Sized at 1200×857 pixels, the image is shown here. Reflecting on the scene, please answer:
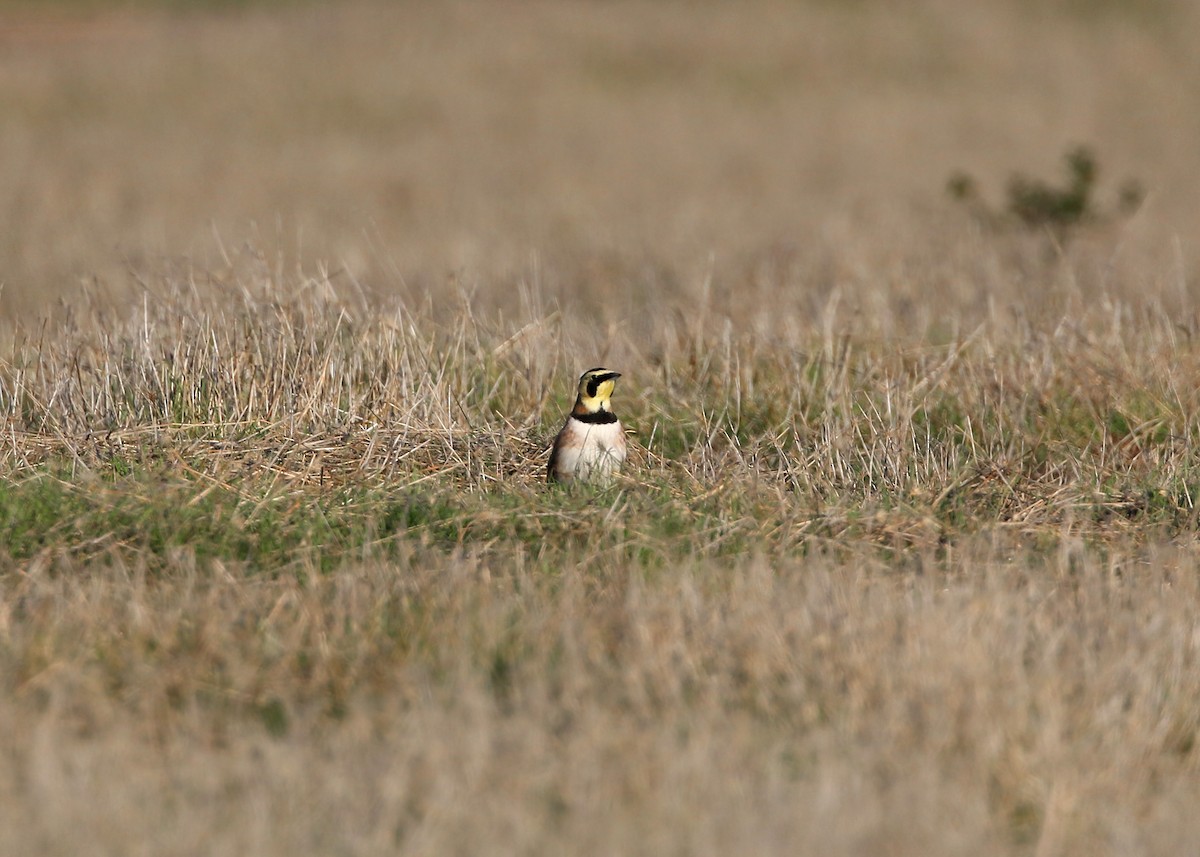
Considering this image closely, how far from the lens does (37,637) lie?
4508 mm

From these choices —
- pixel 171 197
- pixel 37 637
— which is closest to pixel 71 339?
pixel 37 637

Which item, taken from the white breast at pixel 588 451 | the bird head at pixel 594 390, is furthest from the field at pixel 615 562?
the bird head at pixel 594 390

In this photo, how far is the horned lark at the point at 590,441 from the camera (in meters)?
6.12

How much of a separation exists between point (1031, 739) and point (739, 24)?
29313mm

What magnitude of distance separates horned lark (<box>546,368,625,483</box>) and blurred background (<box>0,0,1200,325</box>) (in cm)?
249

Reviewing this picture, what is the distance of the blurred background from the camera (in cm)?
1348

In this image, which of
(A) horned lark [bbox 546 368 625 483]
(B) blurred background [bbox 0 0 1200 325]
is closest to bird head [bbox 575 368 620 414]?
(A) horned lark [bbox 546 368 625 483]

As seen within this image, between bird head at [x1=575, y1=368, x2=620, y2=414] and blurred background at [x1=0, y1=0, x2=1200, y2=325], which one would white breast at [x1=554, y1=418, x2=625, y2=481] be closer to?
bird head at [x1=575, y1=368, x2=620, y2=414]

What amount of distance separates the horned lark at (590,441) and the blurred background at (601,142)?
8.16 feet

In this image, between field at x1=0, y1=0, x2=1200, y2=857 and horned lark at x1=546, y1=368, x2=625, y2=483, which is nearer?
field at x1=0, y1=0, x2=1200, y2=857

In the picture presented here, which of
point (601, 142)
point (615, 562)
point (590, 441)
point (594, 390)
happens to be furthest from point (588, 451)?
point (601, 142)

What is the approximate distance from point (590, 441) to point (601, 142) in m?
18.9

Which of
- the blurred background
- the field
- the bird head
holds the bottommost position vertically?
the field

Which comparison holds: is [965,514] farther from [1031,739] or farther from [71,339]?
[71,339]
